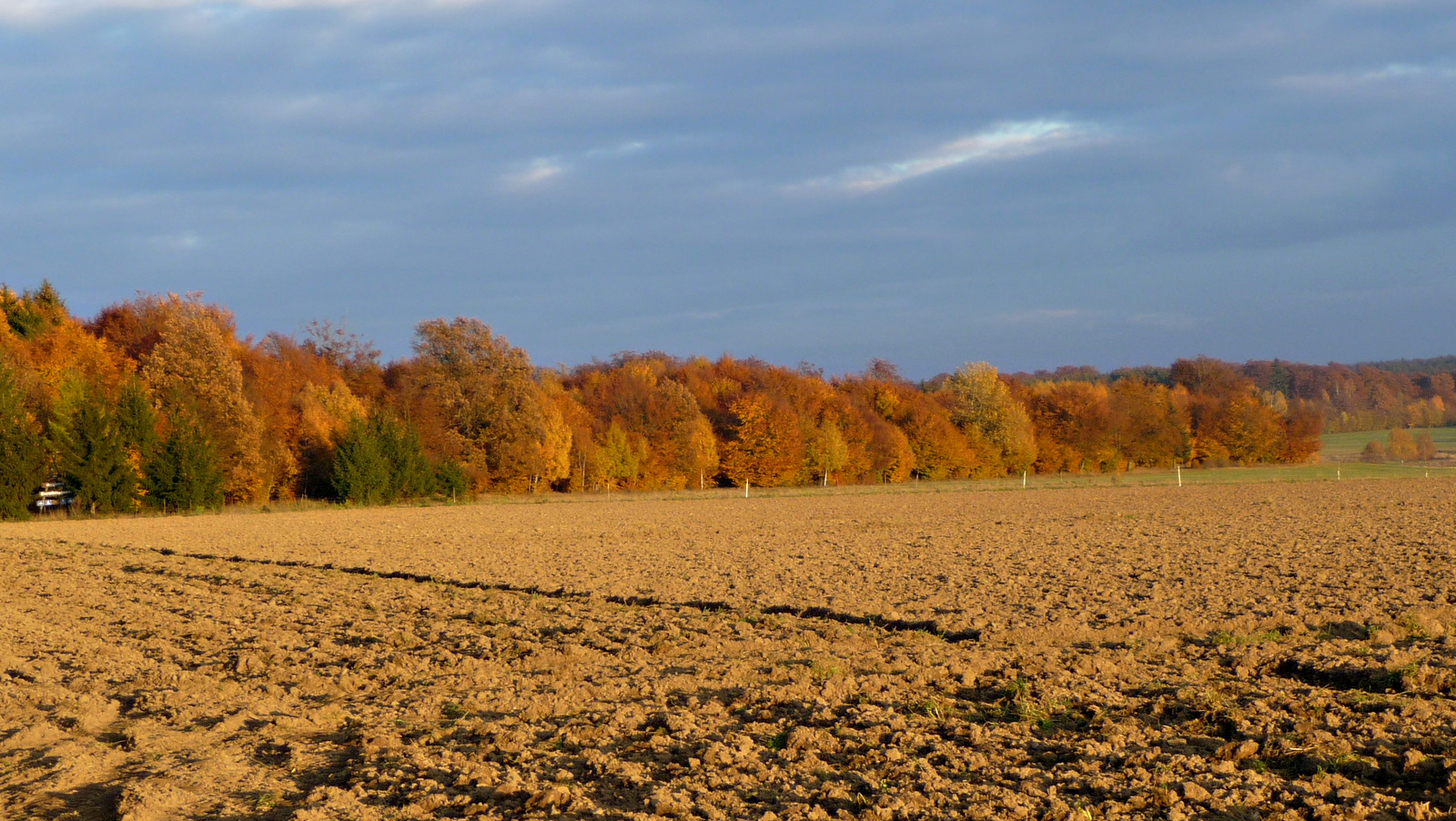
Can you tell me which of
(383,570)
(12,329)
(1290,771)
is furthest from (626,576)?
(12,329)

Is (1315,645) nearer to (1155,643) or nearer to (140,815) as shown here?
(1155,643)

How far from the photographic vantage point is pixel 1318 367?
498ft

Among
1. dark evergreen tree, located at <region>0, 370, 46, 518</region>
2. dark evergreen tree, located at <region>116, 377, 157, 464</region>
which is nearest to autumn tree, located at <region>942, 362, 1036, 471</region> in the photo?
dark evergreen tree, located at <region>116, 377, 157, 464</region>

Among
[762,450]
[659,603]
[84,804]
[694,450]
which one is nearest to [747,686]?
[84,804]

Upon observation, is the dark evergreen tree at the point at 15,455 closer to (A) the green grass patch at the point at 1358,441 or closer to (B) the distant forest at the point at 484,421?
(B) the distant forest at the point at 484,421

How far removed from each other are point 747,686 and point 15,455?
145 feet

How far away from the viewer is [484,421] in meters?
58.5

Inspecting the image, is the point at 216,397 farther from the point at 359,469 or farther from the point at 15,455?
the point at 15,455

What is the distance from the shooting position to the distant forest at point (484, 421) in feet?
150

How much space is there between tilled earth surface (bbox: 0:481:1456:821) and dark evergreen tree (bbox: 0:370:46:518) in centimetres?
2472

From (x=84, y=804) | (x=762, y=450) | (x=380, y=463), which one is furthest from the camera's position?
(x=762, y=450)

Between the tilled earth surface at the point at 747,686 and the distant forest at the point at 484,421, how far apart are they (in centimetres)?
2621

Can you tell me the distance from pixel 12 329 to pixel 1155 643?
6317 centimetres

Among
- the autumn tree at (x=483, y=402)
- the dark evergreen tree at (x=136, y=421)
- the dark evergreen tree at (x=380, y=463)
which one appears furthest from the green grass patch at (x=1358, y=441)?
the dark evergreen tree at (x=136, y=421)
